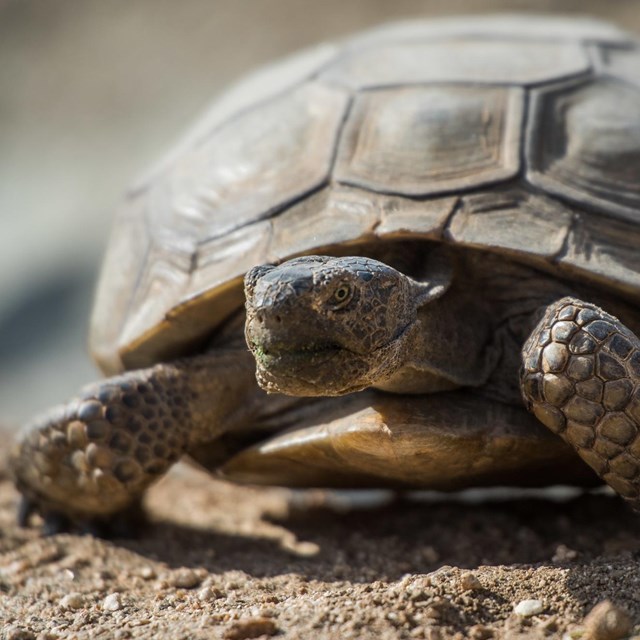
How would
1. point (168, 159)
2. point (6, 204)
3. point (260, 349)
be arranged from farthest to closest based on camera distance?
point (6, 204)
point (168, 159)
point (260, 349)

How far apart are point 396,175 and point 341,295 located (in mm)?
1127

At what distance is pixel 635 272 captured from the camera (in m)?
3.85

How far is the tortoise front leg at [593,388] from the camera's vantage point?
3412 mm

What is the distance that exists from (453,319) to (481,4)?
1012 cm

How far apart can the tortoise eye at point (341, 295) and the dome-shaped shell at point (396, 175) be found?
67 centimetres

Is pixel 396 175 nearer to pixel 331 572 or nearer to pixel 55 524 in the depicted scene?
pixel 331 572

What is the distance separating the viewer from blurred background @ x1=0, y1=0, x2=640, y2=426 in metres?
10.6

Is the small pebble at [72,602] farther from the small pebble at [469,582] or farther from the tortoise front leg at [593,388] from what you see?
the tortoise front leg at [593,388]

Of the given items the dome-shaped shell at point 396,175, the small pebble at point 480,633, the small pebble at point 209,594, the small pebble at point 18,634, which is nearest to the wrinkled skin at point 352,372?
the dome-shaped shell at point 396,175

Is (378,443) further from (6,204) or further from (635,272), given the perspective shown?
(6,204)

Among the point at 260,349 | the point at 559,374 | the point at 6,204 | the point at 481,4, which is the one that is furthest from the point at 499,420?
the point at 6,204

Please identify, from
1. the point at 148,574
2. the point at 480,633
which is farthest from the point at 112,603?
the point at 480,633

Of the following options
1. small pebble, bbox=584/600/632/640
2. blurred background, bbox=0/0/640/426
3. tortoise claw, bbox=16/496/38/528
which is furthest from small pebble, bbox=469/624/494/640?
blurred background, bbox=0/0/640/426

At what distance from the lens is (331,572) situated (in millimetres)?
3740
